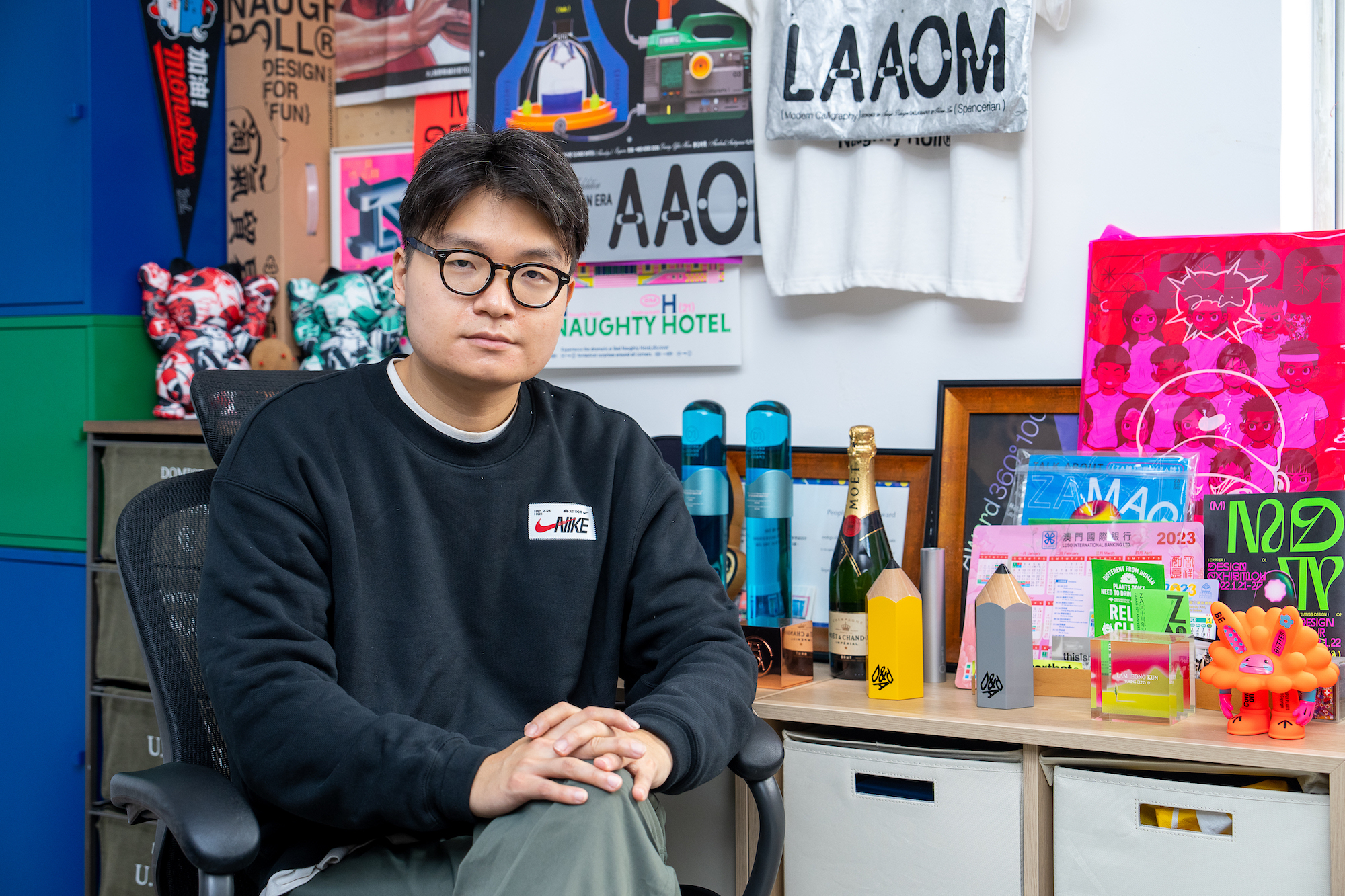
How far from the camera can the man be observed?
1.09 metres

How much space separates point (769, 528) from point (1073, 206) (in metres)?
0.75

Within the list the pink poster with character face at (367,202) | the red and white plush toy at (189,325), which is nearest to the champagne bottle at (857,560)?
the pink poster with character face at (367,202)

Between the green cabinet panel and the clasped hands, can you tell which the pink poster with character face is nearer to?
the green cabinet panel

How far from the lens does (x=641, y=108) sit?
2033mm

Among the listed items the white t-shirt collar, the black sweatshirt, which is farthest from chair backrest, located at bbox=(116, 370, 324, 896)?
the white t-shirt collar

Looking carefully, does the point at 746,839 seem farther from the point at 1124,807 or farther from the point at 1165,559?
the point at 1165,559

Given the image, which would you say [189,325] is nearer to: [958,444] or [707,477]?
[707,477]

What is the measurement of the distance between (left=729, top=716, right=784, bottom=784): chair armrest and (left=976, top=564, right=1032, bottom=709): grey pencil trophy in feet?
A: 1.25

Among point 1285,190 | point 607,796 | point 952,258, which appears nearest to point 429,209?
point 607,796

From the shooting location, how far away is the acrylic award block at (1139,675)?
4.61ft

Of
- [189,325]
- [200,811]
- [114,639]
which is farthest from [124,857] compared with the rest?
[200,811]

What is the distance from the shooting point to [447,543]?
→ 134cm

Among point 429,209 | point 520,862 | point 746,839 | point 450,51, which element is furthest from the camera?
point 450,51

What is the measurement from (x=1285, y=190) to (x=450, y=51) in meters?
1.62
